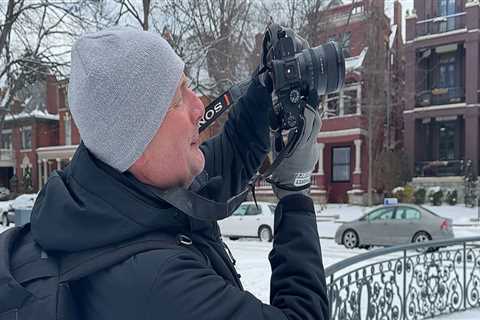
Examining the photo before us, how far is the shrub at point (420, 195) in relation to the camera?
2117cm

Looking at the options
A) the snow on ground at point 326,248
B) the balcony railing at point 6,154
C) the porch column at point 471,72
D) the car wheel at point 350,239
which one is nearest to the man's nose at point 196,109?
the snow on ground at point 326,248

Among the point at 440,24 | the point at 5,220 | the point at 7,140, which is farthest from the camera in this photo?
the point at 7,140

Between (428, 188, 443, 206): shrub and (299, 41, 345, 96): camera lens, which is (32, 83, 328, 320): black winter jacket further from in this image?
(428, 188, 443, 206): shrub

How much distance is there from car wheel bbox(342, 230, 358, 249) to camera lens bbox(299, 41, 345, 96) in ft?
35.0

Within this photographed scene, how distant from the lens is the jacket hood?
99 centimetres

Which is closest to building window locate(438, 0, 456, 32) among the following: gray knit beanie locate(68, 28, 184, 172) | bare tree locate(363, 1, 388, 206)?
bare tree locate(363, 1, 388, 206)

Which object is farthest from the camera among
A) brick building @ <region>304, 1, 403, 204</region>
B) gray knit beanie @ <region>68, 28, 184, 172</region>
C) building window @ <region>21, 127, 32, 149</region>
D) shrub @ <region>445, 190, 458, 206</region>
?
building window @ <region>21, 127, 32, 149</region>

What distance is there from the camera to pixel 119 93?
104 centimetres

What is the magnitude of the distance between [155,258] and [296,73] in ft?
2.92

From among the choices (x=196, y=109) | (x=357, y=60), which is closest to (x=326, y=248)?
(x=196, y=109)

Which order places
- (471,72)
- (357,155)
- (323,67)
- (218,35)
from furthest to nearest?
1. (357,155)
2. (471,72)
3. (218,35)
4. (323,67)

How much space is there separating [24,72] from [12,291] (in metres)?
11.1

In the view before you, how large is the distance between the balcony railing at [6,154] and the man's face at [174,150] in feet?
126

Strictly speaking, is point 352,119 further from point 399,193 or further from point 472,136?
point 472,136
